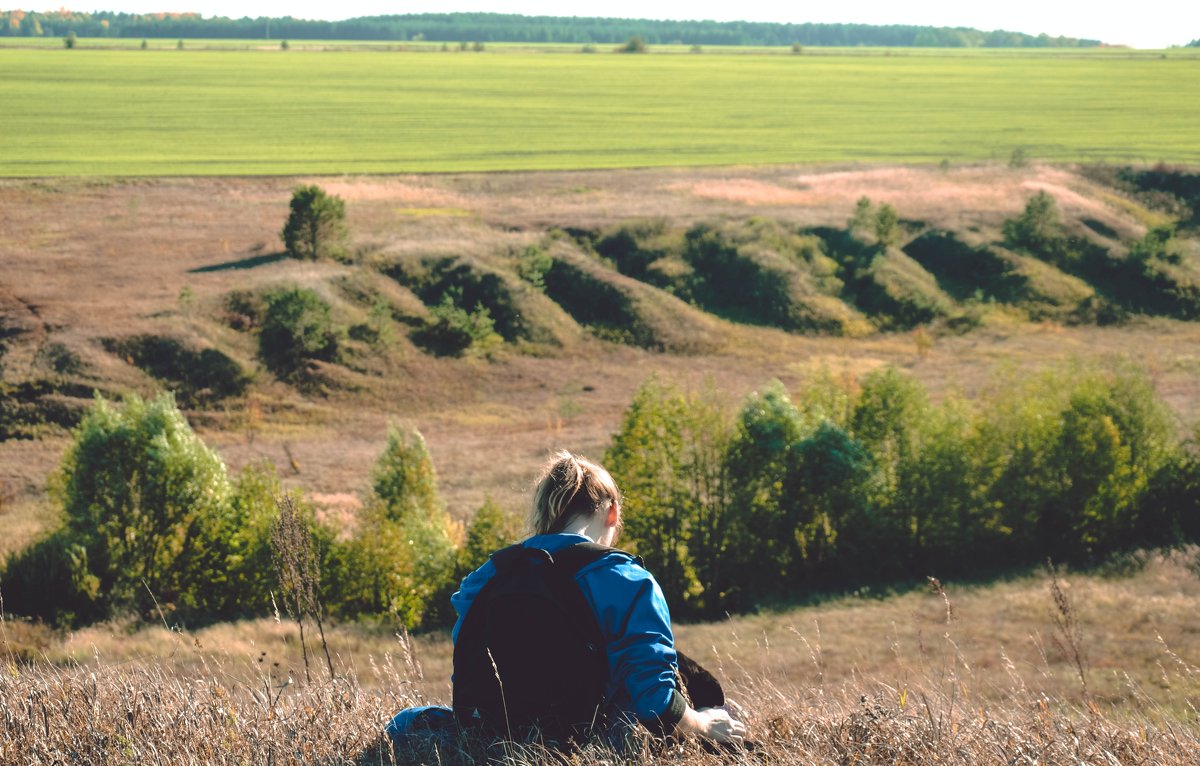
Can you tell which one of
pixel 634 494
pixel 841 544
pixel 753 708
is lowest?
pixel 841 544

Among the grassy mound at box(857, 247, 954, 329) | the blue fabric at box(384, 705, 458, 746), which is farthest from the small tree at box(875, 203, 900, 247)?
the blue fabric at box(384, 705, 458, 746)

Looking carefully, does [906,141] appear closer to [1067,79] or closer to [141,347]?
[1067,79]

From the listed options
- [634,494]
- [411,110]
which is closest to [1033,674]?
[634,494]

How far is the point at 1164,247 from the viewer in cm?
5938

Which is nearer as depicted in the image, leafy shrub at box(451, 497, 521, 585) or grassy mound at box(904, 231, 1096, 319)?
leafy shrub at box(451, 497, 521, 585)

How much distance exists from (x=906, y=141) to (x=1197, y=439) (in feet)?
234

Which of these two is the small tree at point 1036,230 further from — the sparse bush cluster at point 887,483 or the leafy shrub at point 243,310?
the leafy shrub at point 243,310

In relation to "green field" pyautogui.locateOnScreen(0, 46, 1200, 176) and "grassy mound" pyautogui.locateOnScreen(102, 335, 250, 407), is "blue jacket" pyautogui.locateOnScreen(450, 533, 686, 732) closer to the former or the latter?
"grassy mound" pyautogui.locateOnScreen(102, 335, 250, 407)

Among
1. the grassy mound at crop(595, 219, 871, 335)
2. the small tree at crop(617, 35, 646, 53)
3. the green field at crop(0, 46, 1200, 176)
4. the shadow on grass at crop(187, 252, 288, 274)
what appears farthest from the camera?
the small tree at crop(617, 35, 646, 53)

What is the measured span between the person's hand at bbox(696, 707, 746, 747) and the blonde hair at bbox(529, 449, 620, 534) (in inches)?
39.0

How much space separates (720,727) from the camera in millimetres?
4613

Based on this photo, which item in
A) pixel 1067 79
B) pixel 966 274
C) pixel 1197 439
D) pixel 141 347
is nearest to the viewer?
pixel 1197 439

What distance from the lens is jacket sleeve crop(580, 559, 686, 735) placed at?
4254mm

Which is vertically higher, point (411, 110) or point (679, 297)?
point (411, 110)
